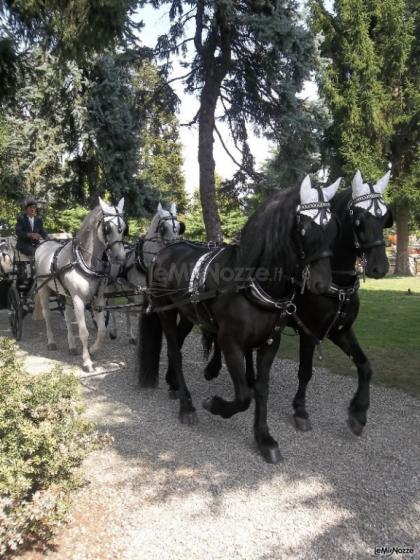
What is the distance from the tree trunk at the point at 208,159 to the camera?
40.3 ft

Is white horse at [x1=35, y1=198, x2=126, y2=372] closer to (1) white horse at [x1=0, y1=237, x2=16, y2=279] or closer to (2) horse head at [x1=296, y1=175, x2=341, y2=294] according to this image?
(1) white horse at [x1=0, y1=237, x2=16, y2=279]

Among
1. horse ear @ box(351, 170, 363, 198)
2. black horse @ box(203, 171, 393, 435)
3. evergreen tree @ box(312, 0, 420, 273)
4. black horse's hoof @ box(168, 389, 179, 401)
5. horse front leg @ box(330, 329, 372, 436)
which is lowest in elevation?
black horse's hoof @ box(168, 389, 179, 401)

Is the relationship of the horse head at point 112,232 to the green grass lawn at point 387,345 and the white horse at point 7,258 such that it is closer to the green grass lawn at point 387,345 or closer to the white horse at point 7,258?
the green grass lawn at point 387,345

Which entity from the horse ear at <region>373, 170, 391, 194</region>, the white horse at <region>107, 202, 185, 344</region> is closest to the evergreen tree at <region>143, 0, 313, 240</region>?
the white horse at <region>107, 202, 185, 344</region>

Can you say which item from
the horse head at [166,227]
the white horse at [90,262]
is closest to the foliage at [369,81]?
the horse head at [166,227]

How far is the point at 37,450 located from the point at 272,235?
2.28m

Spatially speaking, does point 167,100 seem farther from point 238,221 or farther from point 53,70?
point 238,221

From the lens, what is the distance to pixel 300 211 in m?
3.50

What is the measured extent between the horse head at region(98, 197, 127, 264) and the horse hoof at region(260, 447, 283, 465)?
3595mm

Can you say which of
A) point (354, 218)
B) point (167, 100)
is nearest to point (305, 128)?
point (167, 100)

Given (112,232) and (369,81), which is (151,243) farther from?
(369,81)

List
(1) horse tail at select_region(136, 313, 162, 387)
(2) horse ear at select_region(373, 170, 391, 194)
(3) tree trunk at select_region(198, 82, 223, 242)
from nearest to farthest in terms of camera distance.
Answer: (2) horse ear at select_region(373, 170, 391, 194) < (1) horse tail at select_region(136, 313, 162, 387) < (3) tree trunk at select_region(198, 82, 223, 242)

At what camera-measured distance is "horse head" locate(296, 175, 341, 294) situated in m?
3.46

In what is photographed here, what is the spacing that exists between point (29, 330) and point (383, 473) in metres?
8.07
